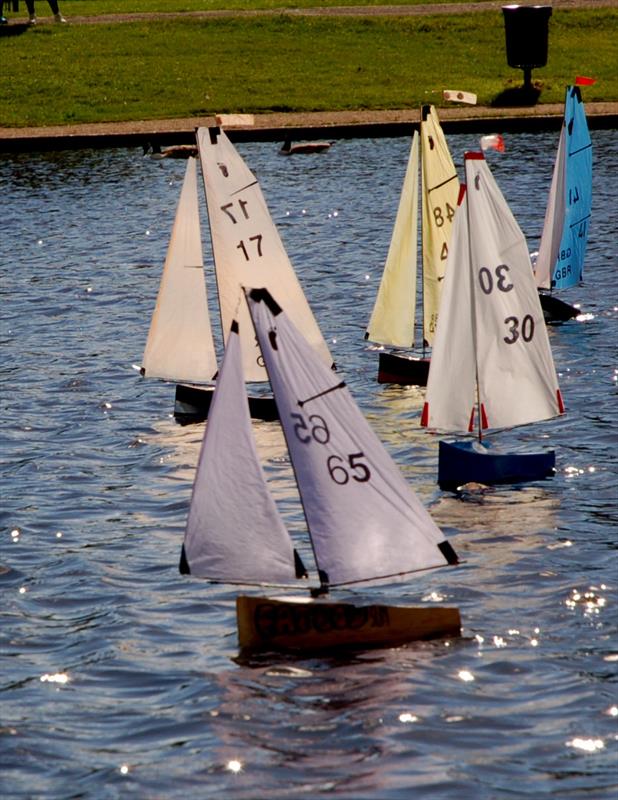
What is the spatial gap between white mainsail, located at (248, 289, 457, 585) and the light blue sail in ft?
48.9

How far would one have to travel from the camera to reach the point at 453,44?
53.7 meters

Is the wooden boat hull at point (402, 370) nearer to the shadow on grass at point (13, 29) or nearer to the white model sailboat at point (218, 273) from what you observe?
the white model sailboat at point (218, 273)

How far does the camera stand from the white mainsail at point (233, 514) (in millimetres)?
14867

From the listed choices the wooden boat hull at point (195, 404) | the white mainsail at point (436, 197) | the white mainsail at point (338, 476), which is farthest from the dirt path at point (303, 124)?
the white mainsail at point (338, 476)

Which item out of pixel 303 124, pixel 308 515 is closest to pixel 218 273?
pixel 308 515

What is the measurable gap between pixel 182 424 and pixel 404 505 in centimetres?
868

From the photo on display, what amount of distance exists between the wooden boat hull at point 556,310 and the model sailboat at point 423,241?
4.42 metres

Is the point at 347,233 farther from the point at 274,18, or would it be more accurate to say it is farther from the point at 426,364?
the point at 274,18

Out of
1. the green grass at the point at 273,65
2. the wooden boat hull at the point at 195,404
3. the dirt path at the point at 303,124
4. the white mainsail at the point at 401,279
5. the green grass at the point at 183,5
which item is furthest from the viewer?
the green grass at the point at 183,5

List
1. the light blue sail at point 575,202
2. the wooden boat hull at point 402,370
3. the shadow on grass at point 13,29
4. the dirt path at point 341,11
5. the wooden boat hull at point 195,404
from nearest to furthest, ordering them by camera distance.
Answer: the wooden boat hull at point 195,404 < the wooden boat hull at point 402,370 < the light blue sail at point 575,202 < the shadow on grass at point 13,29 < the dirt path at point 341,11

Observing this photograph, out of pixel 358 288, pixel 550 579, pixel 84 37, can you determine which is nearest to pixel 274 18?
pixel 84 37

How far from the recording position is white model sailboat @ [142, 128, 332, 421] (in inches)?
914

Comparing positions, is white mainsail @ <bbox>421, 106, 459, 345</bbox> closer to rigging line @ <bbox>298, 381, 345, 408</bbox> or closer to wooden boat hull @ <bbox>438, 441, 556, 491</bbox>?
wooden boat hull @ <bbox>438, 441, 556, 491</bbox>

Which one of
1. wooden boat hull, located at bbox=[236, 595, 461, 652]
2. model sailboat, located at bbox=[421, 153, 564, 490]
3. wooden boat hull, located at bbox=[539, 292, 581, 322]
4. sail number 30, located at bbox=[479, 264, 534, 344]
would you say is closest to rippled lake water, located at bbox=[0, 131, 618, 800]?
wooden boat hull, located at bbox=[236, 595, 461, 652]
